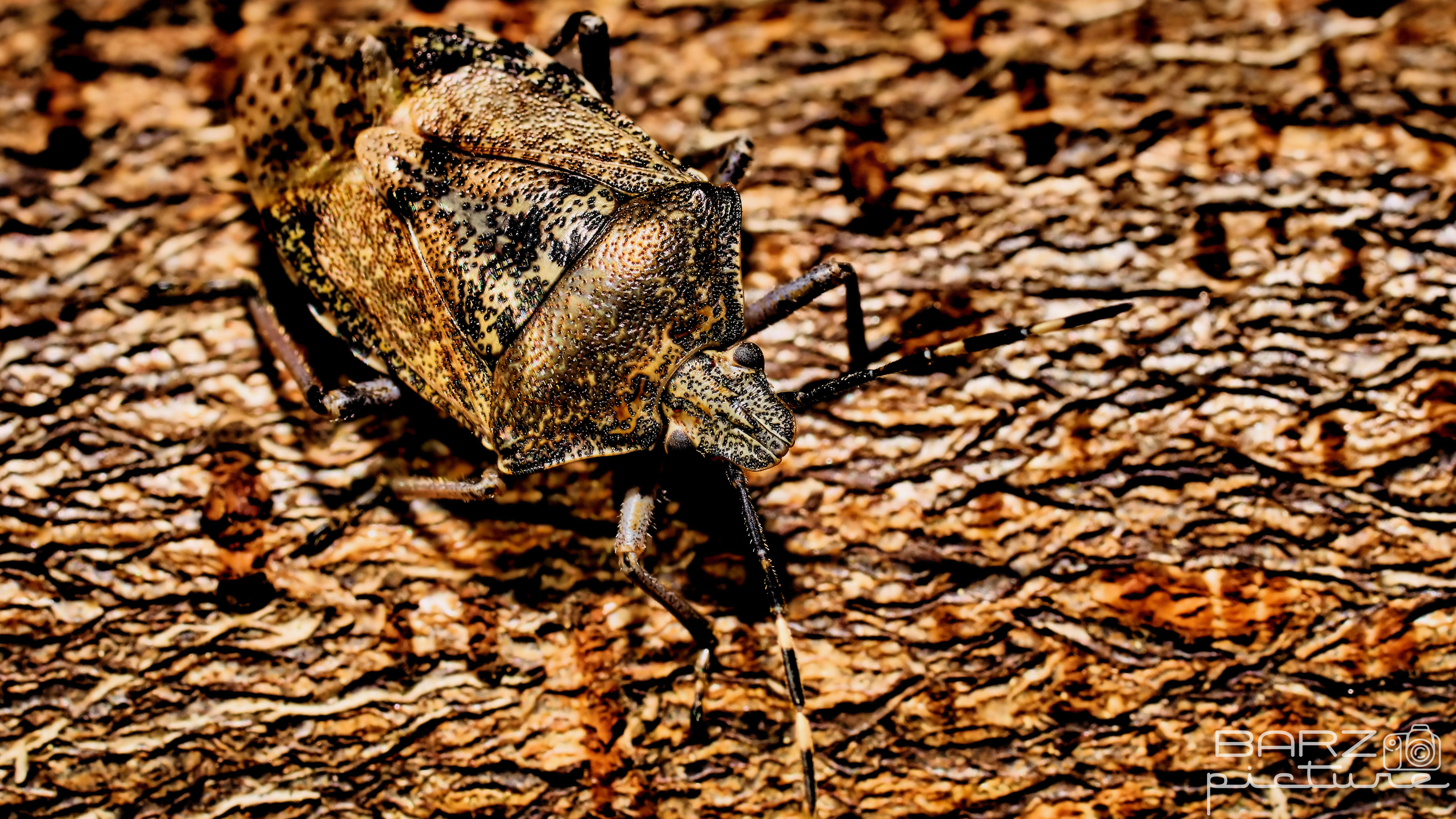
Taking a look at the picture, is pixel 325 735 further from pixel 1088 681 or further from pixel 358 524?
pixel 1088 681

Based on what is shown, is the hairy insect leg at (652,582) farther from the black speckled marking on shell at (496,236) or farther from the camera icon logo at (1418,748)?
the camera icon logo at (1418,748)

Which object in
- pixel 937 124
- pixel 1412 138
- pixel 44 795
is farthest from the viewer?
pixel 937 124

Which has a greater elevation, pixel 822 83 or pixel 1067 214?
pixel 822 83

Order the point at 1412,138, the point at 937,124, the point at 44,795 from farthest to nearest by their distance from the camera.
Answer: the point at 937,124 < the point at 1412,138 < the point at 44,795

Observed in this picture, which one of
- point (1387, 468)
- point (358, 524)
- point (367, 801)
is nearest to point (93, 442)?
point (358, 524)

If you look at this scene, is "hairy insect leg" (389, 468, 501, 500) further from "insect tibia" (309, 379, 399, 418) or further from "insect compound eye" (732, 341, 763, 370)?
"insect compound eye" (732, 341, 763, 370)

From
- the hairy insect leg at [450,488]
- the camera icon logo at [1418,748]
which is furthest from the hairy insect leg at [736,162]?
the camera icon logo at [1418,748]

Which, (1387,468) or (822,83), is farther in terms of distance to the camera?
(822,83)
